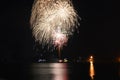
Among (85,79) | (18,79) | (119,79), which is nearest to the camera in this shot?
(119,79)

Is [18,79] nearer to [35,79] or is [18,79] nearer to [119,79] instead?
[35,79]

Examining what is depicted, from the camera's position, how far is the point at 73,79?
98.1 meters

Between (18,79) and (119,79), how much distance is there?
2858 cm

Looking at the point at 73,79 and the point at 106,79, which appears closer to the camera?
the point at 106,79

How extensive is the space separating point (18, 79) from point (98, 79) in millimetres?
22656

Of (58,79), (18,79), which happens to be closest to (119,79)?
(58,79)

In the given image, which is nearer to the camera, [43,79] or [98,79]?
[98,79]

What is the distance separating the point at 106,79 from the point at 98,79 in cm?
203

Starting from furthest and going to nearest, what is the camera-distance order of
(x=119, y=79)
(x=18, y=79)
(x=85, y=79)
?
(x=18, y=79)
(x=85, y=79)
(x=119, y=79)

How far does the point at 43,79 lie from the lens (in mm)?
102625

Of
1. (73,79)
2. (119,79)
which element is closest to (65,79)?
(73,79)

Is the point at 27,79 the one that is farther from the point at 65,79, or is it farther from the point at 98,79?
the point at 98,79

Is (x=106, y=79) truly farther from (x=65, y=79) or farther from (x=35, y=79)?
(x=35, y=79)

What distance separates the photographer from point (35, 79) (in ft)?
335
